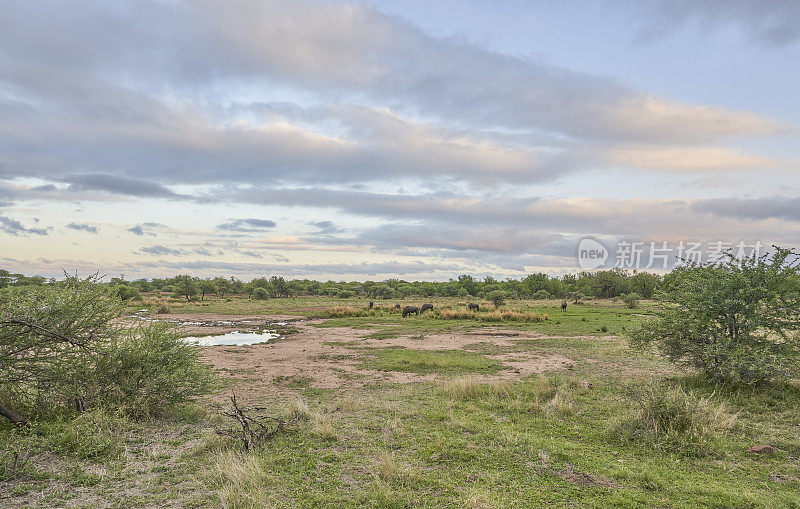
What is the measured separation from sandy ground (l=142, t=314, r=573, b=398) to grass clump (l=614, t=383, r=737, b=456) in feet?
22.4

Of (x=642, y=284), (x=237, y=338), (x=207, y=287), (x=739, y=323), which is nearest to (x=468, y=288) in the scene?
(x=642, y=284)

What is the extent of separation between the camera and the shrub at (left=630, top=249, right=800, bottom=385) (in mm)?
11969

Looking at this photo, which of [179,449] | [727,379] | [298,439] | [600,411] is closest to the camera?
[179,449]

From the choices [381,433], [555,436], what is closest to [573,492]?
[555,436]

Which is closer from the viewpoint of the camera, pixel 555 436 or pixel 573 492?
pixel 573 492

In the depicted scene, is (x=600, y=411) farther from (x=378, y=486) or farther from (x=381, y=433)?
(x=378, y=486)

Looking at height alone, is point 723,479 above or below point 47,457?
above

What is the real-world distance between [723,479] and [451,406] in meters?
6.21

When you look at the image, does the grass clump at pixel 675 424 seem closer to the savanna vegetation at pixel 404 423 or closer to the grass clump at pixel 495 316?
the savanna vegetation at pixel 404 423

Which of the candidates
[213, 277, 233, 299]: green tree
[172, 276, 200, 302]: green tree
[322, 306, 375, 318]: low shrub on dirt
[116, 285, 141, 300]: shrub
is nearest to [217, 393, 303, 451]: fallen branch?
[116, 285, 141, 300]: shrub

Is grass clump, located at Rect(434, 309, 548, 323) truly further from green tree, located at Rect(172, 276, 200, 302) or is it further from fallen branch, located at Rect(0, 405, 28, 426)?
green tree, located at Rect(172, 276, 200, 302)

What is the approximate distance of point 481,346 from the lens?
2438cm

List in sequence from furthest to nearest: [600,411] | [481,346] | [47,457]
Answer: [481,346], [600,411], [47,457]

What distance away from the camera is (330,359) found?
66.3 feet
